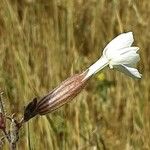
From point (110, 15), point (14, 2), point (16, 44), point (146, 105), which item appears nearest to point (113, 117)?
point (146, 105)

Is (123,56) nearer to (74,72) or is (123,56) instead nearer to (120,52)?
(120,52)

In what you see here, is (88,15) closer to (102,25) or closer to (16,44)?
(102,25)

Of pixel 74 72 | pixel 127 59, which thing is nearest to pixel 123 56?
pixel 127 59

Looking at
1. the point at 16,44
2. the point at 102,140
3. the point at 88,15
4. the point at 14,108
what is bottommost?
the point at 102,140

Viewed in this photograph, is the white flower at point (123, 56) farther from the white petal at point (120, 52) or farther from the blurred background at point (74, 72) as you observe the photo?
the blurred background at point (74, 72)

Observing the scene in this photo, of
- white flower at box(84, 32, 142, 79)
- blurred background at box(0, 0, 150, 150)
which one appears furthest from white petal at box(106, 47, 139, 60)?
blurred background at box(0, 0, 150, 150)

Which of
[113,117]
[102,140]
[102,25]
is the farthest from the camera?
[102,25]

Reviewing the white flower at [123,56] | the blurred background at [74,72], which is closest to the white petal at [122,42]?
the white flower at [123,56]
